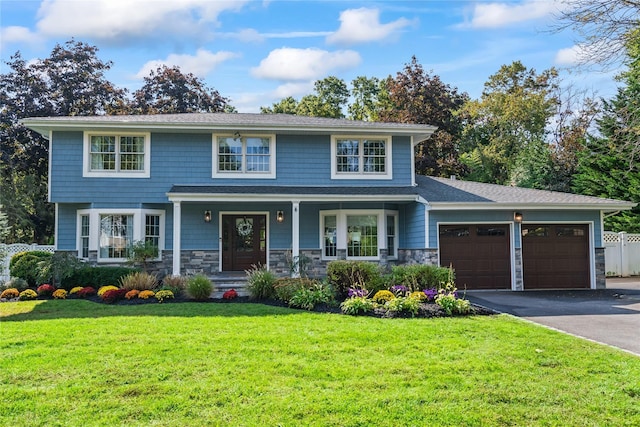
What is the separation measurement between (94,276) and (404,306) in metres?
8.44

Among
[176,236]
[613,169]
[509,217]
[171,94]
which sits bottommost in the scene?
[176,236]

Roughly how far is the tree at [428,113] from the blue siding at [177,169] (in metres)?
10.2

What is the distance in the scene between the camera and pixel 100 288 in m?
11.9

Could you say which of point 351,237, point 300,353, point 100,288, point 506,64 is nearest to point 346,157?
point 351,237

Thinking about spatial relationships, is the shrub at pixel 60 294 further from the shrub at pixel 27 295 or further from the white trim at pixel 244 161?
the white trim at pixel 244 161

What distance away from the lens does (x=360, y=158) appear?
15273 millimetres

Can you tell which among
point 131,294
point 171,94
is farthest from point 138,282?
point 171,94

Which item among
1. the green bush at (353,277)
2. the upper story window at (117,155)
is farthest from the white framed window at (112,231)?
the green bush at (353,277)

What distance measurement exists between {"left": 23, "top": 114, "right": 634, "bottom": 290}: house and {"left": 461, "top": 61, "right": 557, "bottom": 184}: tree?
13.4 meters

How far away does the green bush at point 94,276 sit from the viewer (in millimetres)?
12258

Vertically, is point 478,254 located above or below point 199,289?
above

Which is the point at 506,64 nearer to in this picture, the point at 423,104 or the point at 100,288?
the point at 423,104

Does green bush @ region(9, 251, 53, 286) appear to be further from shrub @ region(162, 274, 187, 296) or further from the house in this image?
shrub @ region(162, 274, 187, 296)

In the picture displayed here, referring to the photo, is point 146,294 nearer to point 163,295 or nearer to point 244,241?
point 163,295
